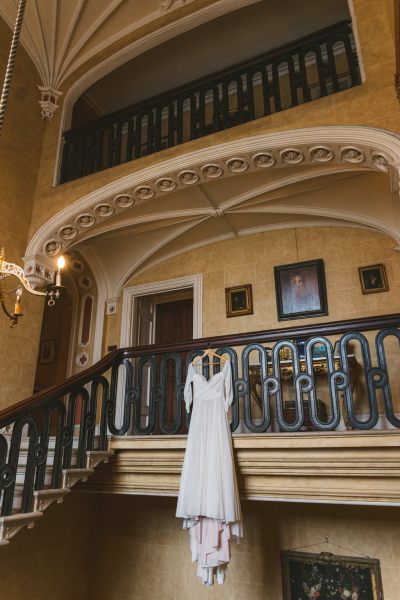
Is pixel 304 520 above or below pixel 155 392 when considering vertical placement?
below

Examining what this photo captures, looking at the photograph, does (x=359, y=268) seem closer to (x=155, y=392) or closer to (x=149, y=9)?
(x=155, y=392)

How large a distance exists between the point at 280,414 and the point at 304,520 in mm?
2113

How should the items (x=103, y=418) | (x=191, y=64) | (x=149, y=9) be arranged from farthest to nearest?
1. (x=191, y=64)
2. (x=149, y=9)
3. (x=103, y=418)

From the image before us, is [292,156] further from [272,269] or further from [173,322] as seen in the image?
[173,322]

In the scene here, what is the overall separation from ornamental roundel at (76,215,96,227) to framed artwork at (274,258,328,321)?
2.71 m

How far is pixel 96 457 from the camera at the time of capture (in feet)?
12.9

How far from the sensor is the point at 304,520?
5.00m

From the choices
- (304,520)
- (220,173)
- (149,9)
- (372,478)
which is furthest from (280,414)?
(149,9)

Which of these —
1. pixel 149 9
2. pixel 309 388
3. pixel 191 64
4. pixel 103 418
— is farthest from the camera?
pixel 191 64

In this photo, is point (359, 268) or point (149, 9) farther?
point (149, 9)

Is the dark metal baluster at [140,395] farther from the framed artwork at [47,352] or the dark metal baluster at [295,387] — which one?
the framed artwork at [47,352]

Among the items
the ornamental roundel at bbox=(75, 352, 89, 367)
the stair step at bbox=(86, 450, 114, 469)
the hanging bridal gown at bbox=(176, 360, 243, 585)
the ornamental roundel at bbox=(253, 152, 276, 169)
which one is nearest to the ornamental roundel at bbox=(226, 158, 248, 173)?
the ornamental roundel at bbox=(253, 152, 276, 169)

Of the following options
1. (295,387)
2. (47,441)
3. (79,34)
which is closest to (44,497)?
(47,441)

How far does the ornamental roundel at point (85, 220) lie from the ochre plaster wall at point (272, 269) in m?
1.77
